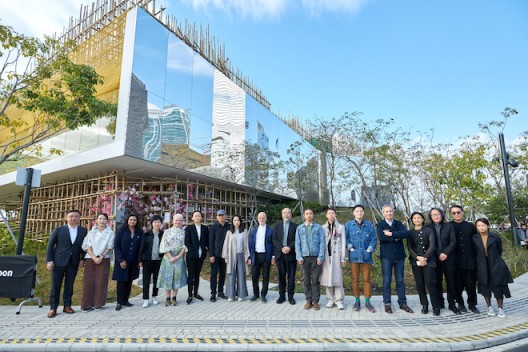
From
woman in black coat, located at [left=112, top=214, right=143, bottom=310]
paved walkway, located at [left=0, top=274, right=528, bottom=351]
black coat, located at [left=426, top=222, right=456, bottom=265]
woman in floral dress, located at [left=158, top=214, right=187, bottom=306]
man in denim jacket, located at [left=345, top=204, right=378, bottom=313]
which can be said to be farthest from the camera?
woman in floral dress, located at [left=158, top=214, right=187, bottom=306]

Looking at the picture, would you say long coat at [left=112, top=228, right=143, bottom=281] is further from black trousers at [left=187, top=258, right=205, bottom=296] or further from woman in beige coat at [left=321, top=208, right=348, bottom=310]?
woman in beige coat at [left=321, top=208, right=348, bottom=310]

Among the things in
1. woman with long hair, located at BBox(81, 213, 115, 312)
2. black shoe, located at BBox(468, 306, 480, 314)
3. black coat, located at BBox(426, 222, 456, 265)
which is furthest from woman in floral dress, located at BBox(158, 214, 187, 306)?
black shoe, located at BBox(468, 306, 480, 314)

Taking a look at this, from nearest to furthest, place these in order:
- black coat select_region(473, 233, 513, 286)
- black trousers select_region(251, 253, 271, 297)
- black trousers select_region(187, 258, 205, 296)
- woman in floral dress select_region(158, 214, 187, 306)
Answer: black coat select_region(473, 233, 513, 286), woman in floral dress select_region(158, 214, 187, 306), black trousers select_region(251, 253, 271, 297), black trousers select_region(187, 258, 205, 296)

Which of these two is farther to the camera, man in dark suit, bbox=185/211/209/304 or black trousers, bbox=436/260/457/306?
man in dark suit, bbox=185/211/209/304

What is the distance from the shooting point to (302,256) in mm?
6281

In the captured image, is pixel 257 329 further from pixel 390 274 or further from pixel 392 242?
pixel 392 242

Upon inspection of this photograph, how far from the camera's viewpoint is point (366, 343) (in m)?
4.17

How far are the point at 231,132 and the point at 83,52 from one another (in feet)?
22.3

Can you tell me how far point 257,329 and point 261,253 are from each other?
2.11 m

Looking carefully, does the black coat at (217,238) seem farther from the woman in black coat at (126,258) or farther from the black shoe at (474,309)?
the black shoe at (474,309)

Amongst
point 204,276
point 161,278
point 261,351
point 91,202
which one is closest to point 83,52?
point 91,202

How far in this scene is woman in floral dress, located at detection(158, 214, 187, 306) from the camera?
6.49m

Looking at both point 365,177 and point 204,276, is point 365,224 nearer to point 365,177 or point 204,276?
point 204,276

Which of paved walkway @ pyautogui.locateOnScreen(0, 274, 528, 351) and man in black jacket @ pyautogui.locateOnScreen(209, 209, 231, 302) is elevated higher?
man in black jacket @ pyautogui.locateOnScreen(209, 209, 231, 302)
